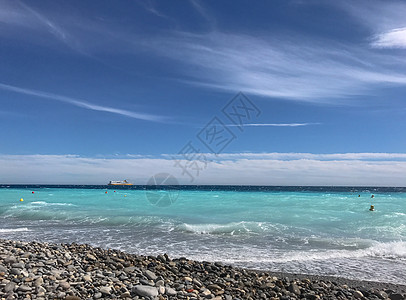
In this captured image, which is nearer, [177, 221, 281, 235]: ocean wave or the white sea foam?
[177, 221, 281, 235]: ocean wave

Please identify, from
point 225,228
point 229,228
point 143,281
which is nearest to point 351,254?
point 229,228

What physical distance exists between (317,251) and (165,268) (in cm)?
597

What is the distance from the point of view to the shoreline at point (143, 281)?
16.7 feet

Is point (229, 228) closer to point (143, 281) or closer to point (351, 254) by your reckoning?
point (351, 254)

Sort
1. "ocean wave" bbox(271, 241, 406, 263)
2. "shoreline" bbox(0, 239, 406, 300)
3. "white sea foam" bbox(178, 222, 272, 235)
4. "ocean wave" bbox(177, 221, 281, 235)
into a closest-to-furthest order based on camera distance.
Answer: "shoreline" bbox(0, 239, 406, 300)
"ocean wave" bbox(271, 241, 406, 263)
"ocean wave" bbox(177, 221, 281, 235)
"white sea foam" bbox(178, 222, 272, 235)

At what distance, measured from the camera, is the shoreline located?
5.09m

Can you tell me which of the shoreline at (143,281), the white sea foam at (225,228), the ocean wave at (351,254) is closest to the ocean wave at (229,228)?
the white sea foam at (225,228)

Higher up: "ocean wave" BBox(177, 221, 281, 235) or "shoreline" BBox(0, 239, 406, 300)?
"shoreline" BBox(0, 239, 406, 300)

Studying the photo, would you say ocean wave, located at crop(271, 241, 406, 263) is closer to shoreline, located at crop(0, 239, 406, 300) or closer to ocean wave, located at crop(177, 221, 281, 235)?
shoreline, located at crop(0, 239, 406, 300)

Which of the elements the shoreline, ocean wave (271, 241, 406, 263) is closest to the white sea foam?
ocean wave (271, 241, 406, 263)

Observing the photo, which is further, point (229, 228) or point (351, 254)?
point (229, 228)

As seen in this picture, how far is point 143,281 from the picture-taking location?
578 cm

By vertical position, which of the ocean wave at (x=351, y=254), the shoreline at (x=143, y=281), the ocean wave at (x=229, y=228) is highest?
the shoreline at (x=143, y=281)

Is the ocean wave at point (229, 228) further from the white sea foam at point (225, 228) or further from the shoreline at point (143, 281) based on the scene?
the shoreline at point (143, 281)
